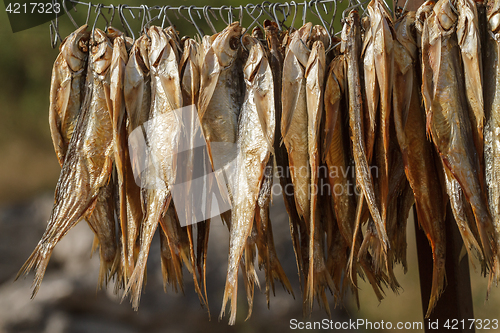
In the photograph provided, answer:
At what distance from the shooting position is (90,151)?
3.27 feet

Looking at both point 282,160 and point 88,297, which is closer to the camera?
point 282,160

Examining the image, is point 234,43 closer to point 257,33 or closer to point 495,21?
point 257,33

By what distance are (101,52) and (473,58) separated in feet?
3.19

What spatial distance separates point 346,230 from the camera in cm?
97

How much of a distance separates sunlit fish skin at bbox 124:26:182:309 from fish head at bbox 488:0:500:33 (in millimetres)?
784

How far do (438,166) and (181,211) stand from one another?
2.38 ft

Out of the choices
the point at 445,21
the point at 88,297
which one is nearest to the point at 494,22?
the point at 445,21

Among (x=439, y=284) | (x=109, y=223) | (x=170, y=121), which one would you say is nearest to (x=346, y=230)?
(x=439, y=284)

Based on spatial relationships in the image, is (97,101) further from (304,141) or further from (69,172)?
(304,141)

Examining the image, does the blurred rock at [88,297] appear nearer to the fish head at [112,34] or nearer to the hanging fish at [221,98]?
the hanging fish at [221,98]

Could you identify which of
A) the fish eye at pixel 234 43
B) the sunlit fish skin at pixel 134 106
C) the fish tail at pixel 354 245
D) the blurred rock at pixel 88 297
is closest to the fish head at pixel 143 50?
the sunlit fish skin at pixel 134 106

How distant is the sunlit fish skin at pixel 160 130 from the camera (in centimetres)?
93

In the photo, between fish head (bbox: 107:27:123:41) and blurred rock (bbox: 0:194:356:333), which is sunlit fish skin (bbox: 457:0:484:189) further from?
blurred rock (bbox: 0:194:356:333)

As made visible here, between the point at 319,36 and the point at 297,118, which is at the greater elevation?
the point at 319,36
